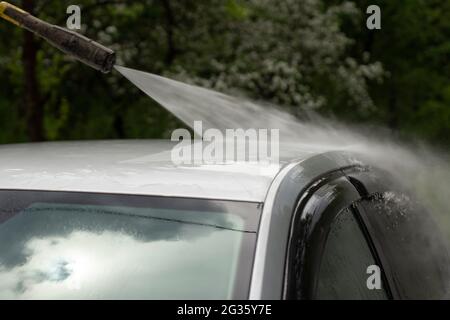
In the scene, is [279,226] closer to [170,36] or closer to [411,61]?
[170,36]

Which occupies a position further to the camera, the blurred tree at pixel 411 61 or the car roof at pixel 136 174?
the blurred tree at pixel 411 61

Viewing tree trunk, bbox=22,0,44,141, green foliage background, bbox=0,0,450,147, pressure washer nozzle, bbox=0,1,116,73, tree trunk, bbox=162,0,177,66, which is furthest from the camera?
tree trunk, bbox=162,0,177,66

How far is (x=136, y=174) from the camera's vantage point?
2293mm

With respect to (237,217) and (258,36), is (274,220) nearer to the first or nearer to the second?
(237,217)

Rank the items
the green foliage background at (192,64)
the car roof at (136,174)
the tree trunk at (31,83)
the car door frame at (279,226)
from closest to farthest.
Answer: the car door frame at (279,226), the car roof at (136,174), the tree trunk at (31,83), the green foliage background at (192,64)

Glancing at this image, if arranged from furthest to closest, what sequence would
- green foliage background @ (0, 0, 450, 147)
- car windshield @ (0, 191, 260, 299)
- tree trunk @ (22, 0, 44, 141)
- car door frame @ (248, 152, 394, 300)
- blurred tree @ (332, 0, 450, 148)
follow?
blurred tree @ (332, 0, 450, 148), green foliage background @ (0, 0, 450, 147), tree trunk @ (22, 0, 44, 141), car windshield @ (0, 191, 260, 299), car door frame @ (248, 152, 394, 300)

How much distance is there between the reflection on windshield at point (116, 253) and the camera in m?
2.01

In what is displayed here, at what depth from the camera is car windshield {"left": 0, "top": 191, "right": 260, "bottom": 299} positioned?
6.59 feet

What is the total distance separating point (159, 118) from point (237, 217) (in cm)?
941

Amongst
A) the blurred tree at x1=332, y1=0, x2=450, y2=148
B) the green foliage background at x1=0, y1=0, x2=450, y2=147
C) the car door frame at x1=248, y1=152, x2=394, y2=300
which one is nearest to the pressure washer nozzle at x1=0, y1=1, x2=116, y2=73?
the car door frame at x1=248, y1=152, x2=394, y2=300

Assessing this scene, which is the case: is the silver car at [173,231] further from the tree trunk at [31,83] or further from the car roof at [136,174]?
the tree trunk at [31,83]

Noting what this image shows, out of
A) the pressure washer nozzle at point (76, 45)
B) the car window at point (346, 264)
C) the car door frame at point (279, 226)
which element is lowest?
the car window at point (346, 264)

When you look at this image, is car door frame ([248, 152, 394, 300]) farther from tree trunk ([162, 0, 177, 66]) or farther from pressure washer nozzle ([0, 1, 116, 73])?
tree trunk ([162, 0, 177, 66])

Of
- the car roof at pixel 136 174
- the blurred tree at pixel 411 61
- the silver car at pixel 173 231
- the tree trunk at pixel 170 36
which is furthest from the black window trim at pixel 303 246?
→ the blurred tree at pixel 411 61
